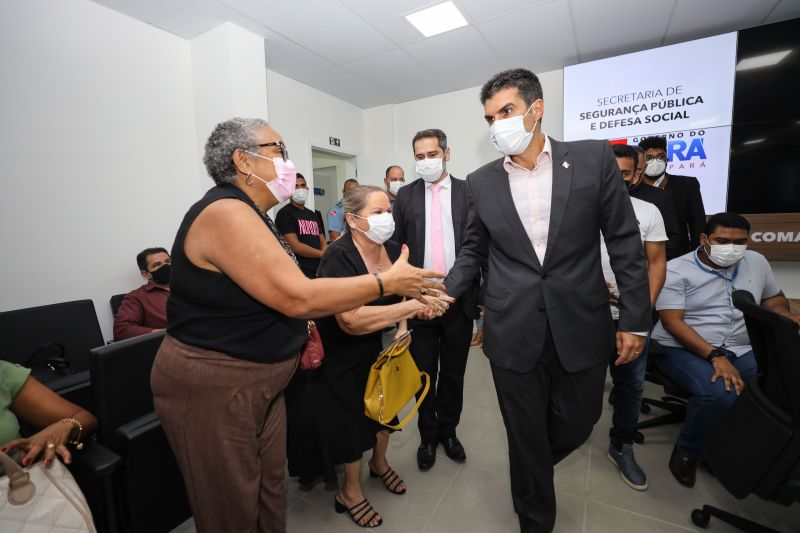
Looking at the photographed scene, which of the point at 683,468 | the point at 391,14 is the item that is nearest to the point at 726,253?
the point at 683,468

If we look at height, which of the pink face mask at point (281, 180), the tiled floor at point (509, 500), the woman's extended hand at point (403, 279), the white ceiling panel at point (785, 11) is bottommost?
the tiled floor at point (509, 500)

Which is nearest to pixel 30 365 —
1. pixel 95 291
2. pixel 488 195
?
pixel 95 291

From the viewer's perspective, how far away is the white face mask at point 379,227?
1.61 metres

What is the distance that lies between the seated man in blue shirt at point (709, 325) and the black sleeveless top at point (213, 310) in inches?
82.0

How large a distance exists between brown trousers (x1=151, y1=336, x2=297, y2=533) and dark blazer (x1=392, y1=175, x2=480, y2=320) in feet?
3.61

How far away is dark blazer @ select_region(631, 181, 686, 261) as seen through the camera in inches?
94.7

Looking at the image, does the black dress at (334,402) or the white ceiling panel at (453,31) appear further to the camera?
the white ceiling panel at (453,31)

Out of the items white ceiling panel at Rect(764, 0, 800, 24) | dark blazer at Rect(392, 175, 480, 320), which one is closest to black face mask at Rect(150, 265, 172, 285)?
dark blazer at Rect(392, 175, 480, 320)

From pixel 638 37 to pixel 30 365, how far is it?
5608 mm

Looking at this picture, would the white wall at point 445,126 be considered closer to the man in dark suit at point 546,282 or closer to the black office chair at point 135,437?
the man in dark suit at point 546,282

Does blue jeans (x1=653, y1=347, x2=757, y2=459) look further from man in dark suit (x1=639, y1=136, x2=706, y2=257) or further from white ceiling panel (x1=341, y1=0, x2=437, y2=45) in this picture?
white ceiling panel (x1=341, y1=0, x2=437, y2=45)

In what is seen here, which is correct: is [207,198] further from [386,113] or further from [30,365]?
[386,113]

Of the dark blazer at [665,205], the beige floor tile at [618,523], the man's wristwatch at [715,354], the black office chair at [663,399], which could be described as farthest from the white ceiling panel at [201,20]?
the beige floor tile at [618,523]

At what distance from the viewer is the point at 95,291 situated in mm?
3027
